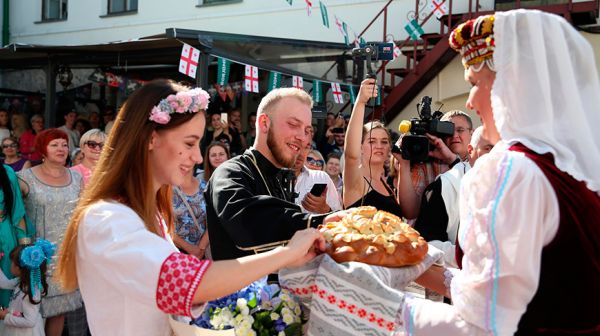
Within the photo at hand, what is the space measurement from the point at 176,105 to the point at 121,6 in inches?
546

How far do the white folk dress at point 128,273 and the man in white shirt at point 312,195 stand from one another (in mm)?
1386

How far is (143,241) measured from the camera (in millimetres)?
1729

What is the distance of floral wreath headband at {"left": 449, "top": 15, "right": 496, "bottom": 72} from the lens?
5.98 feet

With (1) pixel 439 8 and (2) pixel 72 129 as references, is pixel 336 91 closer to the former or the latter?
(1) pixel 439 8

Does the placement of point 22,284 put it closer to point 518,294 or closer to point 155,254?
point 155,254

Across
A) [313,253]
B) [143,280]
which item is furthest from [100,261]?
[313,253]

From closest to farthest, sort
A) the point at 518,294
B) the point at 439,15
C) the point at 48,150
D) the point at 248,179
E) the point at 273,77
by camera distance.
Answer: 1. the point at 518,294
2. the point at 248,179
3. the point at 48,150
4. the point at 273,77
5. the point at 439,15

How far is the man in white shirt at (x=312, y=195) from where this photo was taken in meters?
3.33

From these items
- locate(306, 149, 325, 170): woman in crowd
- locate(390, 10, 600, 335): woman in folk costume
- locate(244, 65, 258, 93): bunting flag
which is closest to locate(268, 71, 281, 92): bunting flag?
locate(244, 65, 258, 93): bunting flag

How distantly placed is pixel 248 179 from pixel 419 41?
29.1 ft

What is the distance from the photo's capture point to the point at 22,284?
439cm

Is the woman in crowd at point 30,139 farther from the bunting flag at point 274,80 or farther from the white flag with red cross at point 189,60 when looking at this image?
the bunting flag at point 274,80

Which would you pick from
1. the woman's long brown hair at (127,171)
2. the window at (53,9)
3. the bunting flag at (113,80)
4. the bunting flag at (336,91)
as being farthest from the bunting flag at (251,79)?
the window at (53,9)

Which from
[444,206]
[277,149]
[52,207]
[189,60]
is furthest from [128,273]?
[189,60]
